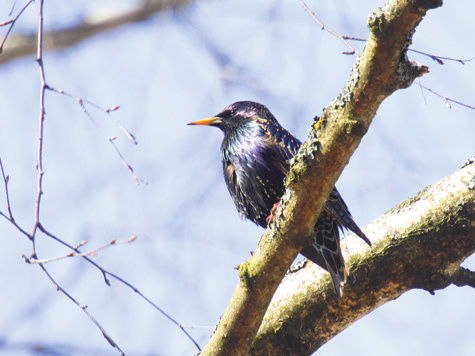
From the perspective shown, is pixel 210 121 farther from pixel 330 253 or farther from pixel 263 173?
pixel 330 253

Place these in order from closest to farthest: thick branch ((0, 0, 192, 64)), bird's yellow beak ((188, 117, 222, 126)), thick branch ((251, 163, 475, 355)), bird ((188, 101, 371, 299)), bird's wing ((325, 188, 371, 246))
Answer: thick branch ((251, 163, 475, 355)) → bird's wing ((325, 188, 371, 246)) → bird ((188, 101, 371, 299)) → bird's yellow beak ((188, 117, 222, 126)) → thick branch ((0, 0, 192, 64))

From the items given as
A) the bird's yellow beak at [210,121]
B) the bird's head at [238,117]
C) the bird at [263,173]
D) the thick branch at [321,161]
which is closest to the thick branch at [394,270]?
the bird at [263,173]

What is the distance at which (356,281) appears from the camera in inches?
108

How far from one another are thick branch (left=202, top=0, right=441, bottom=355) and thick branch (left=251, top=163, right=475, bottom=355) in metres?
0.42

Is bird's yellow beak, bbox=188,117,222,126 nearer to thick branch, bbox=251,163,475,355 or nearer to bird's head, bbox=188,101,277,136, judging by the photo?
bird's head, bbox=188,101,277,136

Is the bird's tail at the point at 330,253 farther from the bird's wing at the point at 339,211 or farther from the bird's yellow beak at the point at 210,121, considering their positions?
the bird's yellow beak at the point at 210,121

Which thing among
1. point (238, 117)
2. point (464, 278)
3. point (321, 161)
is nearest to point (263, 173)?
point (238, 117)

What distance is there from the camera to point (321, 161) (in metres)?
2.07

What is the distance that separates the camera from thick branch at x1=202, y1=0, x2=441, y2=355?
5.90 ft

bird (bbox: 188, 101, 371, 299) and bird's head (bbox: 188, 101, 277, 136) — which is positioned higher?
bird's head (bbox: 188, 101, 277, 136)

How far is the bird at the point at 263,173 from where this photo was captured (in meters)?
3.19

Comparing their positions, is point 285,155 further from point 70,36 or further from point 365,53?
point 70,36

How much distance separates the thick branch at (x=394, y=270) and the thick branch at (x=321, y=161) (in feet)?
1.39

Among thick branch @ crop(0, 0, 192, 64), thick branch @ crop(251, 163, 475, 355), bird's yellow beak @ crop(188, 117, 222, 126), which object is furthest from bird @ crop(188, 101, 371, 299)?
thick branch @ crop(0, 0, 192, 64)
